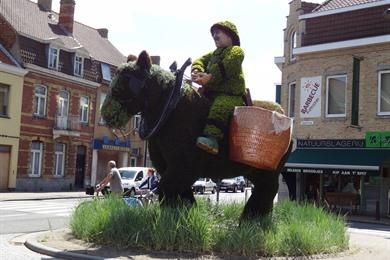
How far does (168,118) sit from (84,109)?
98.7 ft

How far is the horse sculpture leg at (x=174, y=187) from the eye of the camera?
8664mm

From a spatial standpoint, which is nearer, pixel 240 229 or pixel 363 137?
pixel 240 229

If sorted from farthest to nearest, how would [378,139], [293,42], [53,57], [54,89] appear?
[54,89] → [53,57] → [293,42] → [378,139]

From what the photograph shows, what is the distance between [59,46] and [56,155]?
6.60 meters

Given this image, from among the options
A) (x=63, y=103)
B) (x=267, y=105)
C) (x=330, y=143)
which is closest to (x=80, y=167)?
(x=63, y=103)

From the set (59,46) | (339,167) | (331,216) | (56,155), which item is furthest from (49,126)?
(331,216)

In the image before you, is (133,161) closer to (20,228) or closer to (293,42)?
(293,42)

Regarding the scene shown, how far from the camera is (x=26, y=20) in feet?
113

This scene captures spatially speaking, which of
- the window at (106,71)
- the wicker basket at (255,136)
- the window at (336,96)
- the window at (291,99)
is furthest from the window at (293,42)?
the wicker basket at (255,136)

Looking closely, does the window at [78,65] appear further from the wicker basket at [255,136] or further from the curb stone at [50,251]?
the wicker basket at [255,136]

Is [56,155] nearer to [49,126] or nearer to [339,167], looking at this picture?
[49,126]

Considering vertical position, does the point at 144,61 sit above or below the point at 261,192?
above

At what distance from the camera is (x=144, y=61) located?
→ 8.66 m

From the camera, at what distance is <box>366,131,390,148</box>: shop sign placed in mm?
22750
